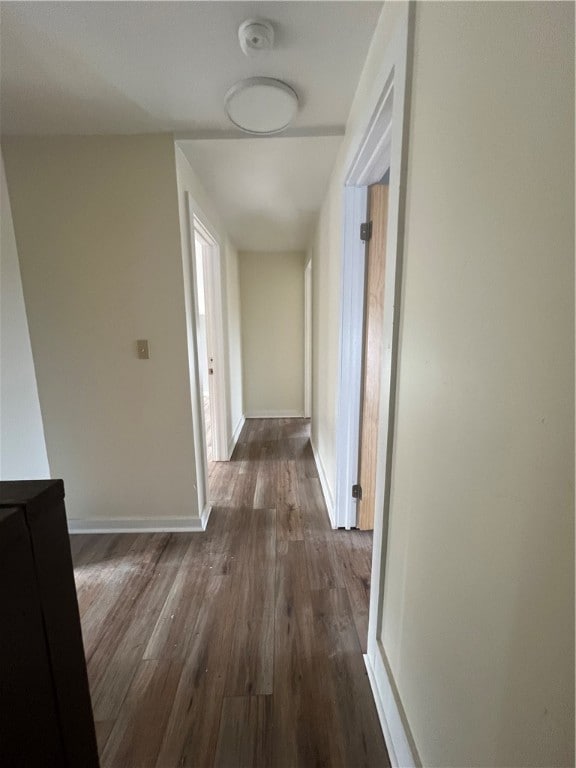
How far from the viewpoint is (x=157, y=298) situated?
1.81 meters

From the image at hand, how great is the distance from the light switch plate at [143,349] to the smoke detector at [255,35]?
1.39 metres

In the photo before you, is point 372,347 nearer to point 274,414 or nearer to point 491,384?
point 491,384

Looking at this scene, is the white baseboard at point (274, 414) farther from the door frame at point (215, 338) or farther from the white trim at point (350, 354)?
the white trim at point (350, 354)

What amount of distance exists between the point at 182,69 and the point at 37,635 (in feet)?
6.03

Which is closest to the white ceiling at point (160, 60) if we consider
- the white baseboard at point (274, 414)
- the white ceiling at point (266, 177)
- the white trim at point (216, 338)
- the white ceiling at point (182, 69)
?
the white ceiling at point (182, 69)

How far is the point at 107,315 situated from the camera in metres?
1.82

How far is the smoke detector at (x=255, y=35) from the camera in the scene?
1.02 meters

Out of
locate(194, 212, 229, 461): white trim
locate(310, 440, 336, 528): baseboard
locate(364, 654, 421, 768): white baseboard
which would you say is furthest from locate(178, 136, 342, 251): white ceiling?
locate(364, 654, 421, 768): white baseboard

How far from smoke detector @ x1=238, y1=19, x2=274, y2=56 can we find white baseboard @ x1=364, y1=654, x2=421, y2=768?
216cm

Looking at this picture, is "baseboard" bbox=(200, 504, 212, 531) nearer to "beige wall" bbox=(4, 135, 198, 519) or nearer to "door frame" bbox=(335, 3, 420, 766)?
"beige wall" bbox=(4, 135, 198, 519)

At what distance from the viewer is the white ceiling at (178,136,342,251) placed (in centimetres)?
171

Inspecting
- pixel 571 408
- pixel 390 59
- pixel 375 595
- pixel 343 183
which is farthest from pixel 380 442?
pixel 343 183

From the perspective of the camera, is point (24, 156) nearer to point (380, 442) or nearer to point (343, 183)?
point (343, 183)

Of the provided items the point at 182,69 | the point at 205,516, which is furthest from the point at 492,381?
the point at 205,516
